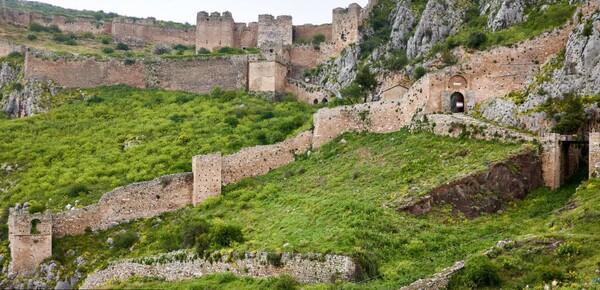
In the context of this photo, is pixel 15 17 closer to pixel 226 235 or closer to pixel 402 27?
pixel 402 27

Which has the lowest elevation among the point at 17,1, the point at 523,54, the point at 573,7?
the point at 523,54

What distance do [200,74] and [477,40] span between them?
21277mm

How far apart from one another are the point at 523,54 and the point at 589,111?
6.83 meters

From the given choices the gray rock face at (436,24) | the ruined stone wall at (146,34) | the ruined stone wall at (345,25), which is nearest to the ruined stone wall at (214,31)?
the ruined stone wall at (146,34)

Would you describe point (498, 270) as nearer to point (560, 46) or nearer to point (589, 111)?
point (589, 111)

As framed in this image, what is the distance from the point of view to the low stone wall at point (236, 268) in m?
24.4

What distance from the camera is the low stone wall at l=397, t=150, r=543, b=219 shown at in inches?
1109

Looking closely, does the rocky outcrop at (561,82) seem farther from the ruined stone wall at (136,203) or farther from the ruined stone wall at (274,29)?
the ruined stone wall at (274,29)

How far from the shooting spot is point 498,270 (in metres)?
21.9

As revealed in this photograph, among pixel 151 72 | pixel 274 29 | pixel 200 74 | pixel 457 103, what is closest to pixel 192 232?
pixel 457 103

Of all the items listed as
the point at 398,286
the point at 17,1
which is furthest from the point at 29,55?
the point at 17,1

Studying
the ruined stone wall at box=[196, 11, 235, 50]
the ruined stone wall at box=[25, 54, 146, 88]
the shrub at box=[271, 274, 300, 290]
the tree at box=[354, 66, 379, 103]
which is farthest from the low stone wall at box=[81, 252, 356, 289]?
the ruined stone wall at box=[196, 11, 235, 50]

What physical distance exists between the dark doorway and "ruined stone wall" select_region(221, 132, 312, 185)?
7026 millimetres

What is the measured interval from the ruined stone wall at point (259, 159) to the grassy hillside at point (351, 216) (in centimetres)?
73
